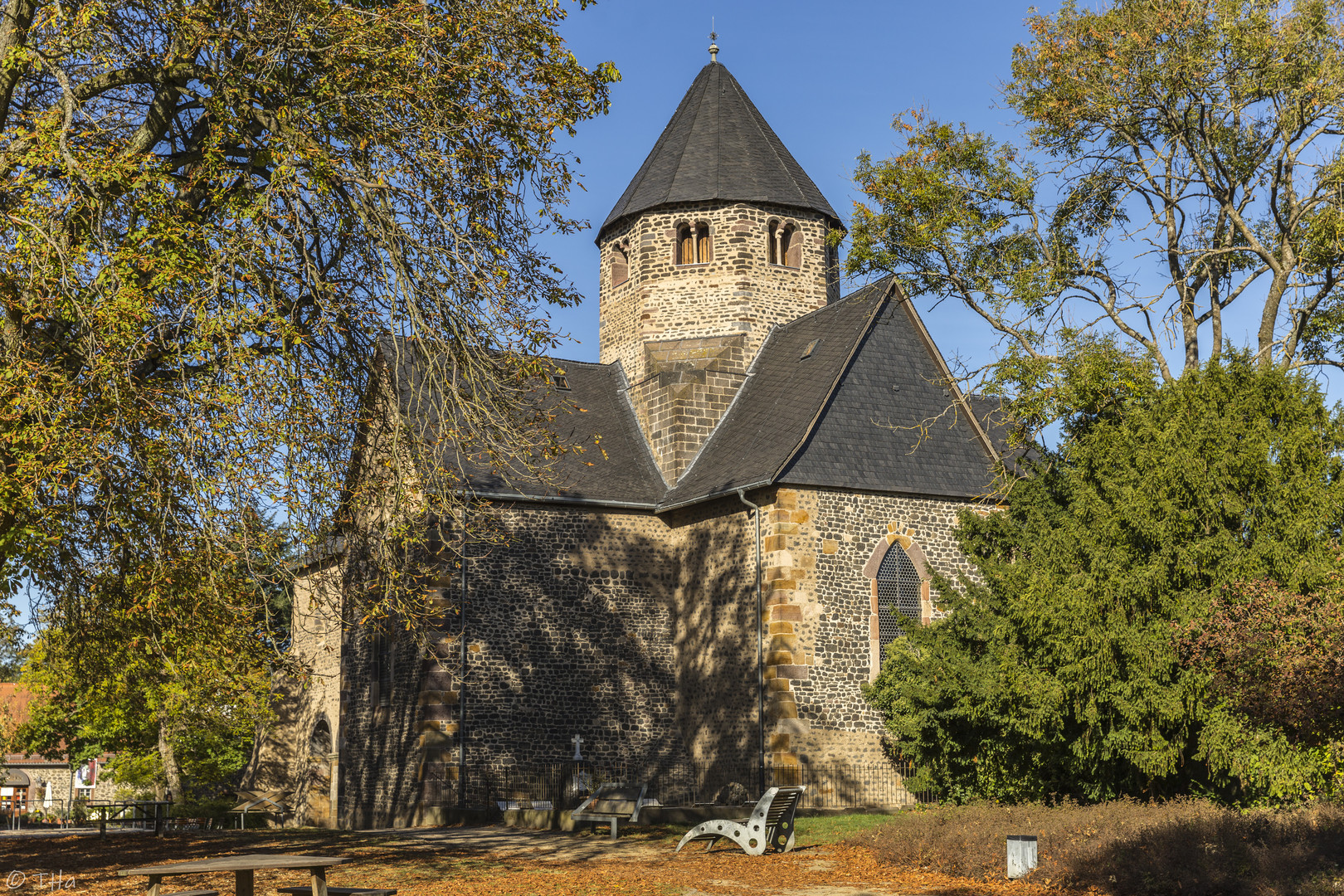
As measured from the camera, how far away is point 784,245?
92.6ft

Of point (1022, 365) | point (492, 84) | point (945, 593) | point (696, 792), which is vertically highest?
point (492, 84)

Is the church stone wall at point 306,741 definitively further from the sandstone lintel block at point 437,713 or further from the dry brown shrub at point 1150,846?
the dry brown shrub at point 1150,846

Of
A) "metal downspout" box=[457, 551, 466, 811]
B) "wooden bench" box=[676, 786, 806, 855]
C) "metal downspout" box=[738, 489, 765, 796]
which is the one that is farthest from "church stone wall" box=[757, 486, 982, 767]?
"wooden bench" box=[676, 786, 806, 855]

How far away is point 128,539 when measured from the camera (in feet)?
39.8

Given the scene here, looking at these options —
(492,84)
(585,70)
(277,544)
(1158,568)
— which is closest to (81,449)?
(277,544)

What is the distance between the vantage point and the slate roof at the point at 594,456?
923 inches

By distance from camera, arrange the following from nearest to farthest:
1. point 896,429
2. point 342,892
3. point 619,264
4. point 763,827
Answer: point 342,892 < point 763,827 < point 896,429 < point 619,264

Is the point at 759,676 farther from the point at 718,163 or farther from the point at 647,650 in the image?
the point at 718,163

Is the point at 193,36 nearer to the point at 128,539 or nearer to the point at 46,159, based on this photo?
the point at 46,159

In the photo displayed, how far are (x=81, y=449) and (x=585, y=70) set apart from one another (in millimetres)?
6283

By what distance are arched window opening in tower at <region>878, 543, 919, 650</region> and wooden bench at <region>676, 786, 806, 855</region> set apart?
8.09 metres

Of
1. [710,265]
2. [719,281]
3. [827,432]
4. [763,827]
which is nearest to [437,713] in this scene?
[827,432]

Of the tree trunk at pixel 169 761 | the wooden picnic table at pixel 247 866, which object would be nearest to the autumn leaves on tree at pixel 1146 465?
the wooden picnic table at pixel 247 866

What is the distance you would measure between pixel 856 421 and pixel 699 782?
7421 millimetres
